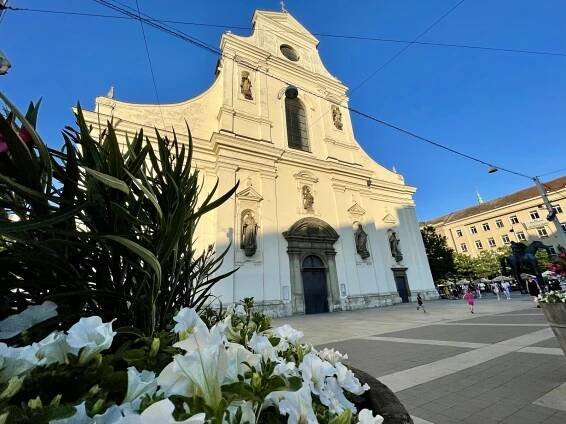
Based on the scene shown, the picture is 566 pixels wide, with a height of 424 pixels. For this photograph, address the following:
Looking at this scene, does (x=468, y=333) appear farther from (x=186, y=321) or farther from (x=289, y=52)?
(x=289, y=52)

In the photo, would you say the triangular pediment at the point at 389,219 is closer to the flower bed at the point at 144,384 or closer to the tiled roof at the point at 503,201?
the flower bed at the point at 144,384

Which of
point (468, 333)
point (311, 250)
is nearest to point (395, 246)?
point (311, 250)

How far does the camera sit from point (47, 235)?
3.23 ft

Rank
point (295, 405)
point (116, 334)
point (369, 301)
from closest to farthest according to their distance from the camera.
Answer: point (295, 405) → point (116, 334) → point (369, 301)

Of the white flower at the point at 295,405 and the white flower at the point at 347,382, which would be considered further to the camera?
the white flower at the point at 347,382

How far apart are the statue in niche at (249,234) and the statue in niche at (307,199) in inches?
136

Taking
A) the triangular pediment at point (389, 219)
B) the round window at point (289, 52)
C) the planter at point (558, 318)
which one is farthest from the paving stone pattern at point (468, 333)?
the round window at point (289, 52)

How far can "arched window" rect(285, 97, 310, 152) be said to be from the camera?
17.1 metres

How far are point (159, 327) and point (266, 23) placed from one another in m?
22.9

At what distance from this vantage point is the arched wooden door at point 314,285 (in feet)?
44.4

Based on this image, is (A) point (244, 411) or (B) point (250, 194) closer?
(A) point (244, 411)

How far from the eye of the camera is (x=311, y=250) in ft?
46.5

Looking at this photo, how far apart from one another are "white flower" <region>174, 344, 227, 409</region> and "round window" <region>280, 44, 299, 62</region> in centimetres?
2243

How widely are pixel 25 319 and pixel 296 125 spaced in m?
18.0
